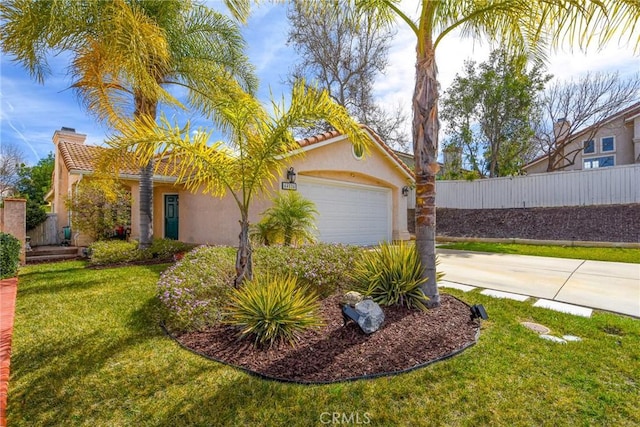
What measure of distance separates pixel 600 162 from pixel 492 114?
9.20m

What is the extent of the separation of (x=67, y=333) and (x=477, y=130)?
2234cm

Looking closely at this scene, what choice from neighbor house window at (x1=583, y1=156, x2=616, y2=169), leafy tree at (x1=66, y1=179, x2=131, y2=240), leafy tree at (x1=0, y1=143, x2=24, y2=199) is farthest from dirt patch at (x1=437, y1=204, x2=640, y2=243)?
leafy tree at (x1=0, y1=143, x2=24, y2=199)

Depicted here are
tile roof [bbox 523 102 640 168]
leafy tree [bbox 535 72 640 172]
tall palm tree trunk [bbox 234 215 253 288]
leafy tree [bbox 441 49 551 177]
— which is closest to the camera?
tall palm tree trunk [bbox 234 215 253 288]

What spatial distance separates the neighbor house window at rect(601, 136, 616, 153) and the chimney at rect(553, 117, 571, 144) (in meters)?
3.22

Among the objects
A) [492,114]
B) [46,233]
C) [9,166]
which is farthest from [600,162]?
[9,166]

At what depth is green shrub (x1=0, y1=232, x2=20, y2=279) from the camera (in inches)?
325

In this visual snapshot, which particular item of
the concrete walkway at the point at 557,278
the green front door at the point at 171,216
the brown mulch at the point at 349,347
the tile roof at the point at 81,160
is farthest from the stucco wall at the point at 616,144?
the tile roof at the point at 81,160

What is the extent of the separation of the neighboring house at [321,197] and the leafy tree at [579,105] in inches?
468

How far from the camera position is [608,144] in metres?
21.4

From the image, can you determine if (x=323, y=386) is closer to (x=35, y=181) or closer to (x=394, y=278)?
(x=394, y=278)

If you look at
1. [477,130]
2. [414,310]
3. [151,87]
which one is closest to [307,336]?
[414,310]

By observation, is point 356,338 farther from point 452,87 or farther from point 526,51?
point 452,87

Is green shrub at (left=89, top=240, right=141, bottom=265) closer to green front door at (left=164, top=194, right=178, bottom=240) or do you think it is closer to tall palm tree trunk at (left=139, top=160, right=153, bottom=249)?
tall palm tree trunk at (left=139, top=160, right=153, bottom=249)

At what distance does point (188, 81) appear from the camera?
9906 mm
